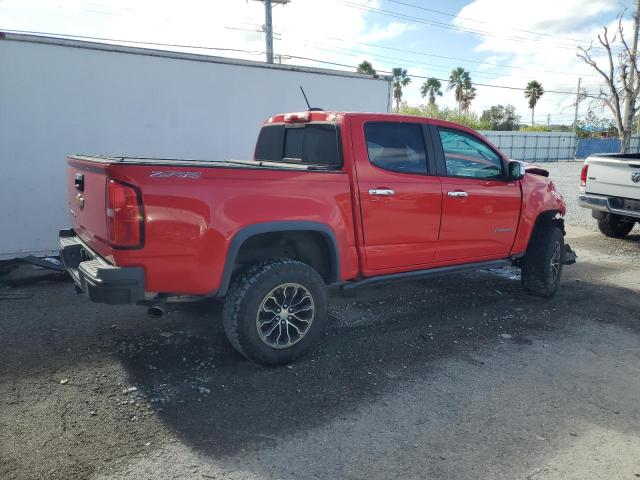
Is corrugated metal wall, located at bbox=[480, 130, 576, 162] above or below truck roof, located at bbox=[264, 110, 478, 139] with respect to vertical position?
above

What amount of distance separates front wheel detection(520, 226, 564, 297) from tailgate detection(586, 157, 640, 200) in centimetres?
327

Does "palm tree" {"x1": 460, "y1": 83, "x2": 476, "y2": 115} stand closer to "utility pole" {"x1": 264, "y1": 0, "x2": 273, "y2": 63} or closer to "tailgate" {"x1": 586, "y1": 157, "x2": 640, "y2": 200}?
"utility pole" {"x1": 264, "y1": 0, "x2": 273, "y2": 63}

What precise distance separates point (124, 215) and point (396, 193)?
2.23 m

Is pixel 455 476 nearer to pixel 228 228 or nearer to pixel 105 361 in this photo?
pixel 228 228

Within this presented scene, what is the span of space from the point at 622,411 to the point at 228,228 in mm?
2943

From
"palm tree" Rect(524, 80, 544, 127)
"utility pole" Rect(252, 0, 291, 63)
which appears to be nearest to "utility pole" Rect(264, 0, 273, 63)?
"utility pole" Rect(252, 0, 291, 63)

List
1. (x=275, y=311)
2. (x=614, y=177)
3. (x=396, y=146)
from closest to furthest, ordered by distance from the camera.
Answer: (x=275, y=311), (x=396, y=146), (x=614, y=177)

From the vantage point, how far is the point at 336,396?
11.3 ft

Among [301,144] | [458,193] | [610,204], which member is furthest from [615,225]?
[301,144]

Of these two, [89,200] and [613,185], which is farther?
[613,185]

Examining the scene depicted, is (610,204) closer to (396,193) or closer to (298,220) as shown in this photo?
(396,193)

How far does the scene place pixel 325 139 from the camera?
14.3 feet

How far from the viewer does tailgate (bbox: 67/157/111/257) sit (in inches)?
132

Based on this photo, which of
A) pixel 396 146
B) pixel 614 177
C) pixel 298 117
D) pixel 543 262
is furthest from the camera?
pixel 614 177
